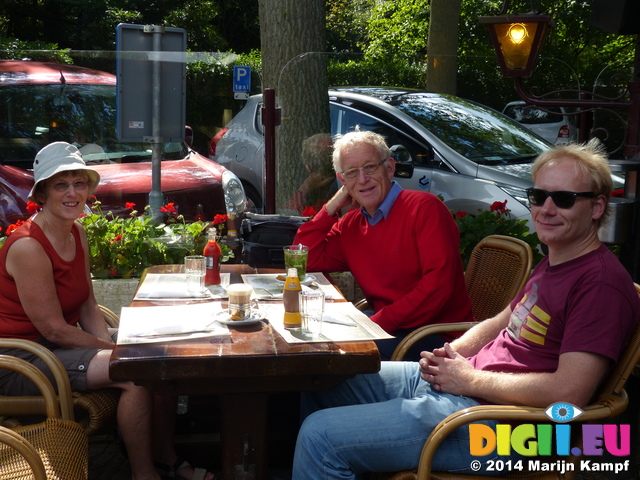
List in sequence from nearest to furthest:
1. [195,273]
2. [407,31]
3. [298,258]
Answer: [195,273] → [298,258] → [407,31]

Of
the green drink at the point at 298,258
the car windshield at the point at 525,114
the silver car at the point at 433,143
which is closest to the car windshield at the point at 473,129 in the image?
the silver car at the point at 433,143

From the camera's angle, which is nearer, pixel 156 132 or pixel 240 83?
pixel 156 132

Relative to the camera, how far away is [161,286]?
3430mm

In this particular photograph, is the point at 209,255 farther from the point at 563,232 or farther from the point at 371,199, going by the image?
the point at 563,232

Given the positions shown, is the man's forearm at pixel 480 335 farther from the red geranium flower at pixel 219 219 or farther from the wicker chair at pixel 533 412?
the red geranium flower at pixel 219 219

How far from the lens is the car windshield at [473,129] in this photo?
20.0ft

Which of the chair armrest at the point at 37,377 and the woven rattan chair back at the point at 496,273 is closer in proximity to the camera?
the chair armrest at the point at 37,377

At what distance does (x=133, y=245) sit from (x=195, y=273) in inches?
66.3

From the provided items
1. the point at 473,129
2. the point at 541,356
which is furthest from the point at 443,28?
the point at 541,356

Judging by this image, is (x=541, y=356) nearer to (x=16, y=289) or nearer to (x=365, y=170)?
(x=365, y=170)

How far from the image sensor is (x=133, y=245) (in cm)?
481

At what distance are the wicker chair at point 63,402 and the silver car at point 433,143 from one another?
3.24m

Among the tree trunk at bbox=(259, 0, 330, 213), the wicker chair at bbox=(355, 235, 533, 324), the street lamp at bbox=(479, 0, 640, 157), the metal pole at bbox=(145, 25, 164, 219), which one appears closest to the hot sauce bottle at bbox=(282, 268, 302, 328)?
the wicker chair at bbox=(355, 235, 533, 324)

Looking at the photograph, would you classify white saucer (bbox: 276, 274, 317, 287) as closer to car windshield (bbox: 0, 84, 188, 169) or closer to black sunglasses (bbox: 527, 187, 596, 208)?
black sunglasses (bbox: 527, 187, 596, 208)
